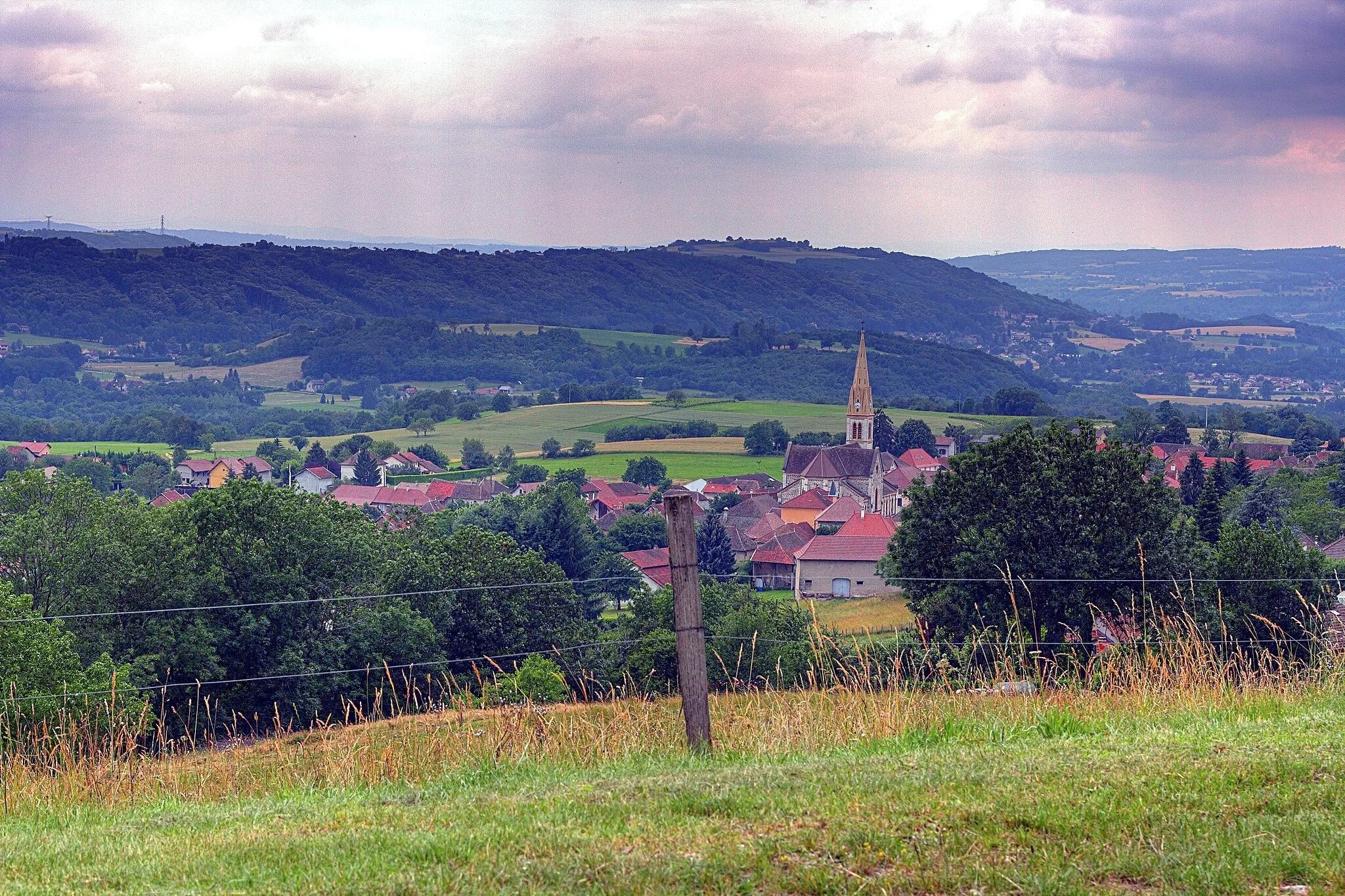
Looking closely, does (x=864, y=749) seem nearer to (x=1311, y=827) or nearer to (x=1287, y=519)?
(x=1311, y=827)

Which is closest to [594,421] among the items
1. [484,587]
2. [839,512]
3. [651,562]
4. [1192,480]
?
[839,512]

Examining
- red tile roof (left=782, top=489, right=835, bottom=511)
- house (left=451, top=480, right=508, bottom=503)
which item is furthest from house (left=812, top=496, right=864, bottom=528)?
house (left=451, top=480, right=508, bottom=503)

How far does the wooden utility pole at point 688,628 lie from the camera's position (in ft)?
22.2

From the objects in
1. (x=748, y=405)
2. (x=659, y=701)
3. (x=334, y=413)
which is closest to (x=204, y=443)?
(x=334, y=413)

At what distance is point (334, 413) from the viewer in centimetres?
15838

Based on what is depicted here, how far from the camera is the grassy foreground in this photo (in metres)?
4.34

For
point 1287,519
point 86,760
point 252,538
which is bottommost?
point 1287,519

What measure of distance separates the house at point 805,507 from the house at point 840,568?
66.4ft

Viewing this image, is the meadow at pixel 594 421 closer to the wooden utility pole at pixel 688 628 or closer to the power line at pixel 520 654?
the power line at pixel 520 654

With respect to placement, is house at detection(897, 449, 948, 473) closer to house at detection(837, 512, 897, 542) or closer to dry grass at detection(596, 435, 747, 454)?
dry grass at detection(596, 435, 747, 454)

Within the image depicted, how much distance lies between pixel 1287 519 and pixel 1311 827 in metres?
67.3

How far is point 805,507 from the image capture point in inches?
3681

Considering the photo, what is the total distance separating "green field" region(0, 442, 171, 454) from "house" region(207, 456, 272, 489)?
10.3 m

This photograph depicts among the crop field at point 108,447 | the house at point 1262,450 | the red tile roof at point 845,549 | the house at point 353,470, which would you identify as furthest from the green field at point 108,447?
the house at point 1262,450
